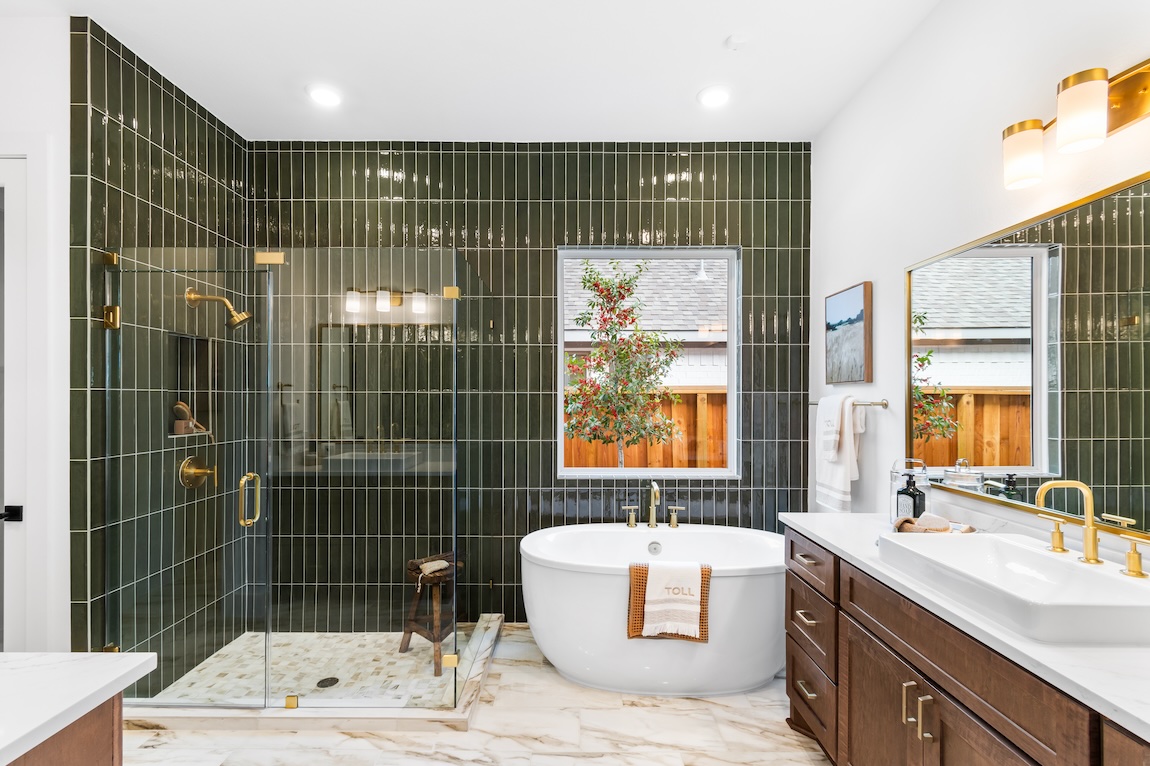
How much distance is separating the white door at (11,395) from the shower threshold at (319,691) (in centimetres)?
56

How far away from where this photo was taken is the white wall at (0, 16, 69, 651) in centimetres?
229

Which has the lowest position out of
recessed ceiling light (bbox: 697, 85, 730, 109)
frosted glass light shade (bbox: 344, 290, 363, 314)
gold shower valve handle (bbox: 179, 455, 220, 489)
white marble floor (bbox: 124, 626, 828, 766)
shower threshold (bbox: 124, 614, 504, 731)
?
white marble floor (bbox: 124, 626, 828, 766)

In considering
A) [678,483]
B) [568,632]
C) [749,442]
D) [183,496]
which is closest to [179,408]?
[183,496]

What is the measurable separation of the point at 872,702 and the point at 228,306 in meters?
2.61

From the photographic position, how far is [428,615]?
2551mm

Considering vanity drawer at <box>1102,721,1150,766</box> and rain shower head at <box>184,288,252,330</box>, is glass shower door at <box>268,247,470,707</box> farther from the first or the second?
vanity drawer at <box>1102,721,1150,766</box>

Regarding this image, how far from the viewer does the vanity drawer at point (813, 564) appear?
6.63ft

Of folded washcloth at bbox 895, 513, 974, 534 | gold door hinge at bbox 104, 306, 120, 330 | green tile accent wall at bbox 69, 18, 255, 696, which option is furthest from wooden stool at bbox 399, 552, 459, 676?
folded washcloth at bbox 895, 513, 974, 534

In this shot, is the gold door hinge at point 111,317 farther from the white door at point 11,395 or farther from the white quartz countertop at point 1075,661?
the white quartz countertop at point 1075,661

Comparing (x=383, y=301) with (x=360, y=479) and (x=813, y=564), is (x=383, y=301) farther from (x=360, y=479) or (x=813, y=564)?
(x=813, y=564)

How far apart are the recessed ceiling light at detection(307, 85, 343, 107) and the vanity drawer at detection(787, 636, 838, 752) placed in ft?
9.93

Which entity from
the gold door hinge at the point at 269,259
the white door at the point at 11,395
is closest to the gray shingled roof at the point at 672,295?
the gold door hinge at the point at 269,259

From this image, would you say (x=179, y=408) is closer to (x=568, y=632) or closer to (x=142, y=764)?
(x=142, y=764)

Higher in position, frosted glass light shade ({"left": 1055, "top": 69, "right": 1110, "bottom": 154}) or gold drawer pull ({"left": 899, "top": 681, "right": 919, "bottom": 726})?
frosted glass light shade ({"left": 1055, "top": 69, "right": 1110, "bottom": 154})
